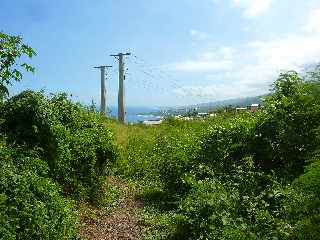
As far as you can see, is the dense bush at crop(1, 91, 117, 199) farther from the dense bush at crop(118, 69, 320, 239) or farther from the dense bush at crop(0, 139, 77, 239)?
the dense bush at crop(118, 69, 320, 239)

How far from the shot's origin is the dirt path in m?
10.8

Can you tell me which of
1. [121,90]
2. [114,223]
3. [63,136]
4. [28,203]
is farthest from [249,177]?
[121,90]

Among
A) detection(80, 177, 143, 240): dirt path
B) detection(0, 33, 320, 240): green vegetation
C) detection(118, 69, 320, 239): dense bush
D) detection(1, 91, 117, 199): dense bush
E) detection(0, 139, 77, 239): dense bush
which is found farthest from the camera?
detection(80, 177, 143, 240): dirt path

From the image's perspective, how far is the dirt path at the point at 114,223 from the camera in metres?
10.8

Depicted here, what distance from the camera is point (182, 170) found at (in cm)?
1403

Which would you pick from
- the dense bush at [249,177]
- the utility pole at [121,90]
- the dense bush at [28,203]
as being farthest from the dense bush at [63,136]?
the utility pole at [121,90]

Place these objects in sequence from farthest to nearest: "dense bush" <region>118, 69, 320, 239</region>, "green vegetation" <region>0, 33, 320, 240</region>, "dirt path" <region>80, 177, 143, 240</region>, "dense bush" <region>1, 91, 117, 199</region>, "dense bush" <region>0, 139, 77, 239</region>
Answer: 1. "dirt path" <region>80, 177, 143, 240</region>
2. "dense bush" <region>1, 91, 117, 199</region>
3. "dense bush" <region>118, 69, 320, 239</region>
4. "green vegetation" <region>0, 33, 320, 240</region>
5. "dense bush" <region>0, 139, 77, 239</region>

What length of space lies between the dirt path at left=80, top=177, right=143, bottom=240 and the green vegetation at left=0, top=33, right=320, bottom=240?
0.32 m

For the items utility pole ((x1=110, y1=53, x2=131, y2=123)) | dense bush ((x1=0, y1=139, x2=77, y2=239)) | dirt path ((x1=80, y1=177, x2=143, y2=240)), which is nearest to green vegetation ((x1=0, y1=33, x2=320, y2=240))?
dense bush ((x1=0, y1=139, x2=77, y2=239))

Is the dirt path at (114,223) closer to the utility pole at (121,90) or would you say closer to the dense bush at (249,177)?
the dense bush at (249,177)

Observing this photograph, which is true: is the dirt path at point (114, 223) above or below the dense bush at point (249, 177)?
below

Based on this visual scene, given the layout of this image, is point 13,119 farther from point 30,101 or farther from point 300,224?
point 300,224

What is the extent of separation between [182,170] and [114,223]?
293cm

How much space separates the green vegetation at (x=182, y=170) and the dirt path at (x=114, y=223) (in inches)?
12.5
